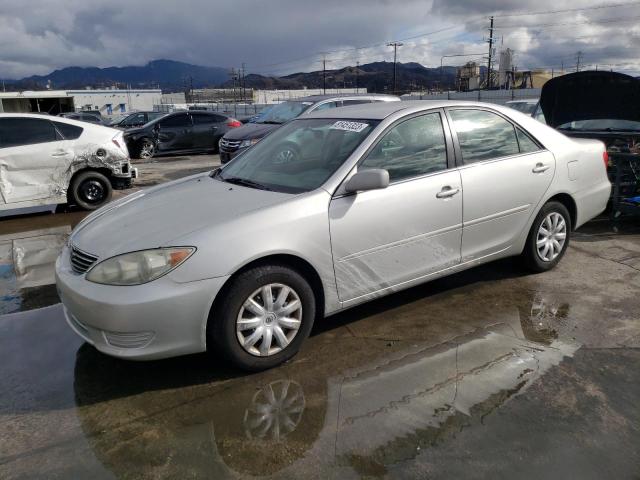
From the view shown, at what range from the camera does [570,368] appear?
3.29 m

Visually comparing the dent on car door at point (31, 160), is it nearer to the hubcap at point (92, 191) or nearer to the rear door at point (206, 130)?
the hubcap at point (92, 191)

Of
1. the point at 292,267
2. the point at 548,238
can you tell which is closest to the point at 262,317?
the point at 292,267

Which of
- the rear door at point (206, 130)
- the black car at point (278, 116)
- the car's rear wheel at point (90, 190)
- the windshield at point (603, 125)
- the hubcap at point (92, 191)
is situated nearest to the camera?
the windshield at point (603, 125)

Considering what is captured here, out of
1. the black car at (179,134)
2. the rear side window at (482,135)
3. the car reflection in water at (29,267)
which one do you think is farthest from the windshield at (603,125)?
the black car at (179,134)

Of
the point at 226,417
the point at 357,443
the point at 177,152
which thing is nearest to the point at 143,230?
the point at 226,417

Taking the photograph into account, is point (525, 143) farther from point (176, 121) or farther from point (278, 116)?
point (176, 121)

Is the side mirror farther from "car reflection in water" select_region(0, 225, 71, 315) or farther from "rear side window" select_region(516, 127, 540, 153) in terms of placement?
"car reflection in water" select_region(0, 225, 71, 315)

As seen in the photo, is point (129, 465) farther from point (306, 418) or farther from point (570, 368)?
→ point (570, 368)

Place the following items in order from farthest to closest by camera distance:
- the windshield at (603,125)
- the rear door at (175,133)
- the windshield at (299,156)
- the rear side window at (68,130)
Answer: the rear door at (175,133) < the rear side window at (68,130) < the windshield at (603,125) < the windshield at (299,156)

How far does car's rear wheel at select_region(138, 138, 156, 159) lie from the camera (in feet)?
52.5

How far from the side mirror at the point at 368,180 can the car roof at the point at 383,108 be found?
66 cm

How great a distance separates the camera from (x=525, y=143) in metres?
4.56

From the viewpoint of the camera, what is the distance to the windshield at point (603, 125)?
269 inches

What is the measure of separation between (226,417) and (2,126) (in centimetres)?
676
